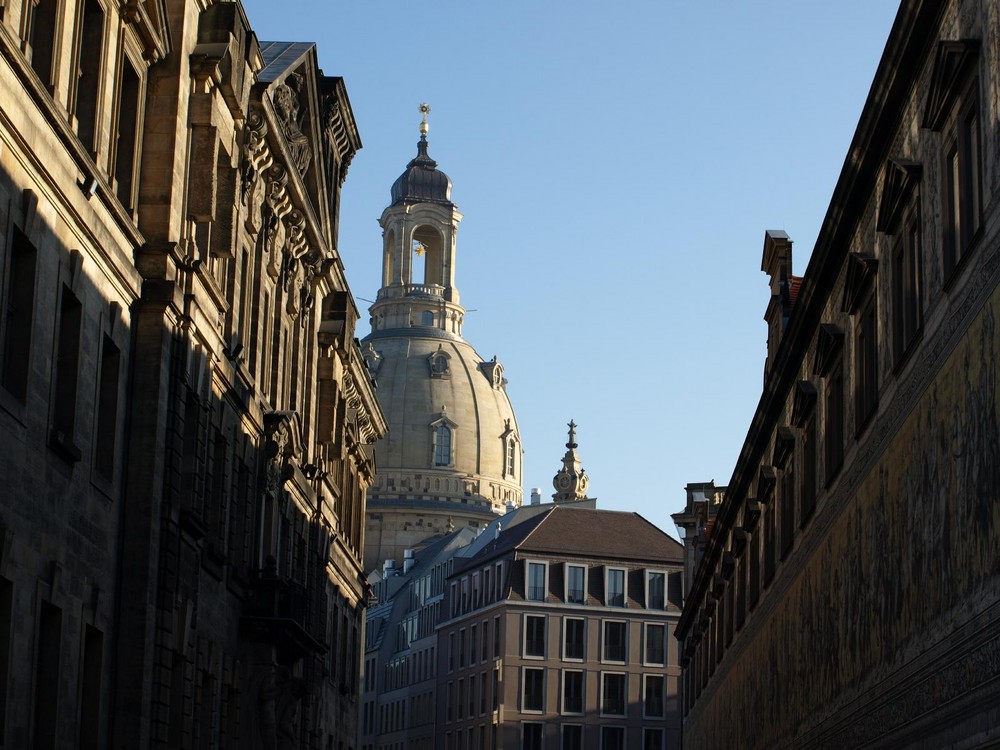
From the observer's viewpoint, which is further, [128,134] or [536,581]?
[536,581]

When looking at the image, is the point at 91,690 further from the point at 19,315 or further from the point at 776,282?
→ the point at 776,282

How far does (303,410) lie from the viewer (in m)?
51.2

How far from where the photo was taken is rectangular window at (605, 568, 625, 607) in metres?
119

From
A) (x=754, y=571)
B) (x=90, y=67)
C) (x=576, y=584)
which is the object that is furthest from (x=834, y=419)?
(x=576, y=584)

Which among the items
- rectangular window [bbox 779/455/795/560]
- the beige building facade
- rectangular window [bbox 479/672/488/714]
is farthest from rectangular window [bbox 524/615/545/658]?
rectangular window [bbox 779/455/795/560]

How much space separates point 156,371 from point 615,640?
291ft

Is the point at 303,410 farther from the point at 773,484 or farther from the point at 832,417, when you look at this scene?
the point at 832,417

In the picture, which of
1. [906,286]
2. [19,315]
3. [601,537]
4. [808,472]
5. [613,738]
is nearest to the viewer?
[906,286]

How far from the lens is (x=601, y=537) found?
4806 inches

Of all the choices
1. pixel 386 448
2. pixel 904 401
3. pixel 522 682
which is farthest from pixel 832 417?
pixel 386 448

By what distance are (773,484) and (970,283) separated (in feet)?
69.2

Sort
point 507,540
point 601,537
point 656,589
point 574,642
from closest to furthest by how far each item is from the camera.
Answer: point 574,642, point 656,589, point 601,537, point 507,540

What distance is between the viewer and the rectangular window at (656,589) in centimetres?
11931

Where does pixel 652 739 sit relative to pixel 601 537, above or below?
below
